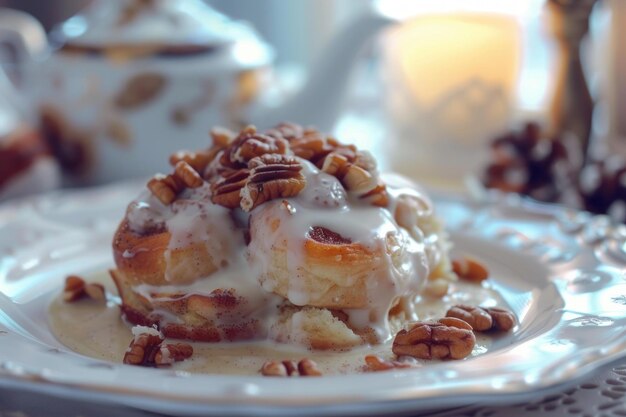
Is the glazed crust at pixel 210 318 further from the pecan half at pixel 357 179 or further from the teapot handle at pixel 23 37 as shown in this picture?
the teapot handle at pixel 23 37

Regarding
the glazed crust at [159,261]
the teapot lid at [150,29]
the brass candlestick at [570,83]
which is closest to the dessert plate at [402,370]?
the glazed crust at [159,261]

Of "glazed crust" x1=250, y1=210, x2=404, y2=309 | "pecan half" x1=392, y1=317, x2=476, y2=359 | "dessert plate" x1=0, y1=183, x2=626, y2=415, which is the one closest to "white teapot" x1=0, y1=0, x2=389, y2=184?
"dessert plate" x1=0, y1=183, x2=626, y2=415

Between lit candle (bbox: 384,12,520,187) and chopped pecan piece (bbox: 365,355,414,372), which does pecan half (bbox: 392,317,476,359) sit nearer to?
chopped pecan piece (bbox: 365,355,414,372)

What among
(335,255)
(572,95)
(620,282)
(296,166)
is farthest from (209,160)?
(572,95)

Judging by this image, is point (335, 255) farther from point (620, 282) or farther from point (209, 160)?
point (620, 282)

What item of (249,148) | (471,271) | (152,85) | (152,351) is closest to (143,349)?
(152,351)

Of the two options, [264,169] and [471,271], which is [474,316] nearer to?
[471,271]

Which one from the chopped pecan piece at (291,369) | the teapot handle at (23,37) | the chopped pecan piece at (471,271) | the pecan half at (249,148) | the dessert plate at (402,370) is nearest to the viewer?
the dessert plate at (402,370)
